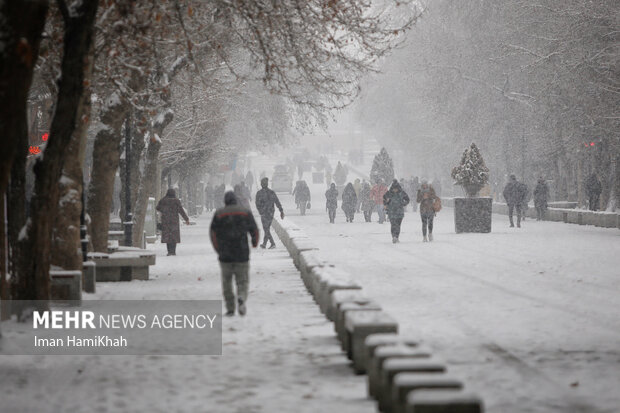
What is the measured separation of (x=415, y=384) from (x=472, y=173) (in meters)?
29.7

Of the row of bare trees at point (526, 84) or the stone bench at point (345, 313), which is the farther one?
the row of bare trees at point (526, 84)

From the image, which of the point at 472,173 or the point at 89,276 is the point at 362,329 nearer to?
the point at 89,276

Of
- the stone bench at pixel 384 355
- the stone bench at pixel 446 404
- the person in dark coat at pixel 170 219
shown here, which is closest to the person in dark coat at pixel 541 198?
the person in dark coat at pixel 170 219

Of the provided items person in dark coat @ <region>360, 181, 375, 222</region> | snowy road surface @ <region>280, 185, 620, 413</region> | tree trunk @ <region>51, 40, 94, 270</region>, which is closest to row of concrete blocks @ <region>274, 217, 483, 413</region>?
snowy road surface @ <region>280, 185, 620, 413</region>

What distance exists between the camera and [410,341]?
8.54 meters

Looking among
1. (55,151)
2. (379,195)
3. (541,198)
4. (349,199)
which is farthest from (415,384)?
(349,199)

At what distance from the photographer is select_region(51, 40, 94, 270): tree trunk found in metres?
16.1

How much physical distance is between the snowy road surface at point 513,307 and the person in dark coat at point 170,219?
12.0 ft

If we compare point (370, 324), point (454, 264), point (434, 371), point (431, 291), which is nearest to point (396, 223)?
point (454, 264)

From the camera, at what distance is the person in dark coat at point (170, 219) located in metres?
27.4

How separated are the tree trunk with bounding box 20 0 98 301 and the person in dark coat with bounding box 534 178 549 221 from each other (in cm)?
3030

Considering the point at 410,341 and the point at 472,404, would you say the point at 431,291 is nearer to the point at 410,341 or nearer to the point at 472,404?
the point at 410,341

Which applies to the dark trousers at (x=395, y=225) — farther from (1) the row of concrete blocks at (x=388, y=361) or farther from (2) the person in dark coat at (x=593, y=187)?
(1) the row of concrete blocks at (x=388, y=361)

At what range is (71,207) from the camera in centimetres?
1634
